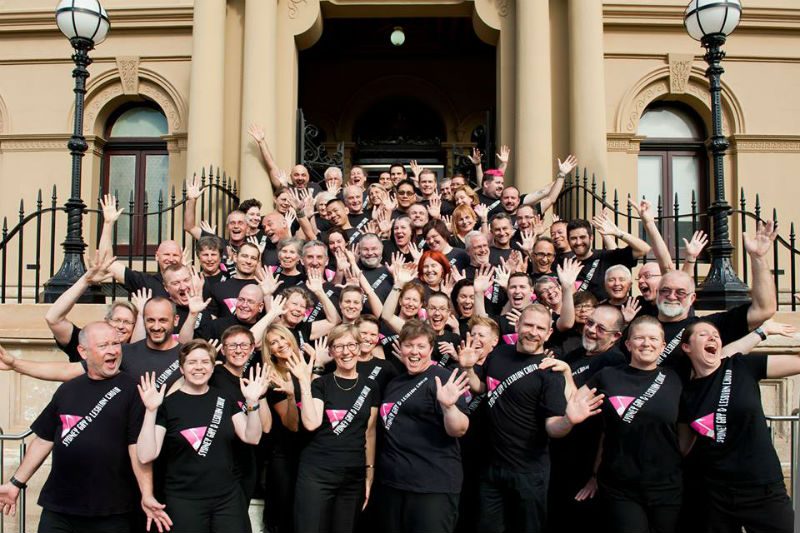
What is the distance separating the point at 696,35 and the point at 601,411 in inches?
209

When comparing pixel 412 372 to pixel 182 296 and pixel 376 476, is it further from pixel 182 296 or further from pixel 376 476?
pixel 182 296

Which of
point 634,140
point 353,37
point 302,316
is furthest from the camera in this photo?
point 353,37

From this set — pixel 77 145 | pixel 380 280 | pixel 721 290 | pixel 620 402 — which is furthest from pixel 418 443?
pixel 77 145

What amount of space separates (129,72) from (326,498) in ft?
38.4

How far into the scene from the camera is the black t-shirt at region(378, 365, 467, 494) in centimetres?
479

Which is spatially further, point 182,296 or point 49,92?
point 49,92

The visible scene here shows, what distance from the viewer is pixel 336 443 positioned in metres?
4.97

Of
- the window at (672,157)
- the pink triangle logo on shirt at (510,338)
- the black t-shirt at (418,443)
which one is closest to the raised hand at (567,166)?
the window at (672,157)

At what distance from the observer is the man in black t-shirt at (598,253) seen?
7066 millimetres

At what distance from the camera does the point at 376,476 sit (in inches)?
197

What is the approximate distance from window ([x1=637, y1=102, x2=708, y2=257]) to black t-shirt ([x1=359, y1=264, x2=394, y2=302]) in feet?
27.6

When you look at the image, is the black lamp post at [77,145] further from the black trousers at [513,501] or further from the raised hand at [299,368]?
the black trousers at [513,501]

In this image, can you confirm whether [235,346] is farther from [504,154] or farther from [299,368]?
[504,154]

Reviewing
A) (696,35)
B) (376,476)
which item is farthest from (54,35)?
(376,476)
